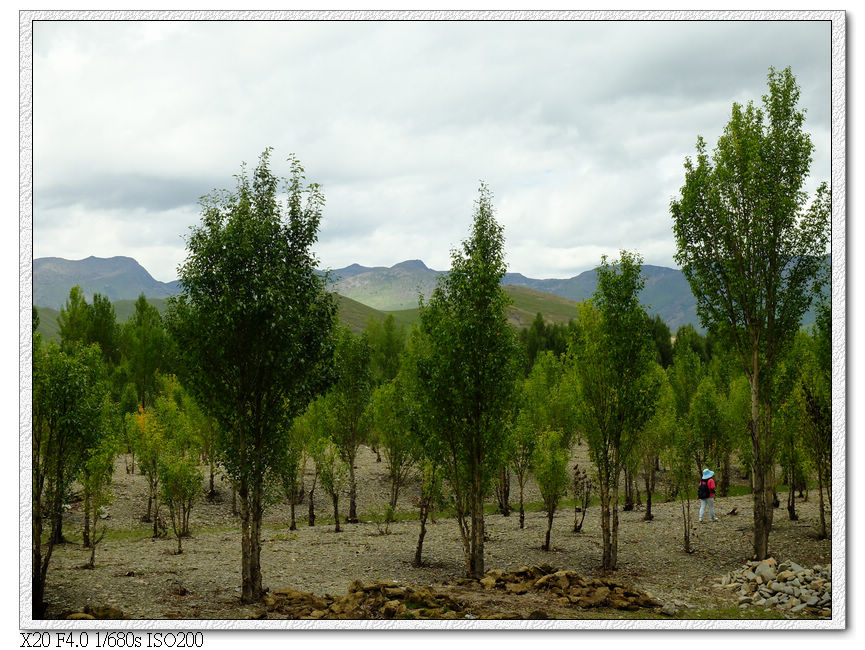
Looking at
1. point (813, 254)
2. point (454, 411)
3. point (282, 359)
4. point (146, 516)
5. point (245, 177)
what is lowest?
point (146, 516)

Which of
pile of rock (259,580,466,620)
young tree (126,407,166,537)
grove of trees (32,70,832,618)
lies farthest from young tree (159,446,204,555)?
pile of rock (259,580,466,620)

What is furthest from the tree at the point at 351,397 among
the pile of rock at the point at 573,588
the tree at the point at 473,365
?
the pile of rock at the point at 573,588

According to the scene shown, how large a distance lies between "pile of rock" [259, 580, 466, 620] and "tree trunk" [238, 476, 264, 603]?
37.4 inches

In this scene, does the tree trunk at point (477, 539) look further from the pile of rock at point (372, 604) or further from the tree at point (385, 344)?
the tree at point (385, 344)

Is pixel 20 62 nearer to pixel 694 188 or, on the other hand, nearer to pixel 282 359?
pixel 282 359

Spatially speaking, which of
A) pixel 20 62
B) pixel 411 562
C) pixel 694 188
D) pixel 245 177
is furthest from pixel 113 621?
pixel 694 188

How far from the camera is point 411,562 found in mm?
21172

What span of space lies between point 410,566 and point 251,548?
27.1 feet

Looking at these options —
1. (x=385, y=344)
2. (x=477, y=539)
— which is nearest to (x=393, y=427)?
(x=477, y=539)

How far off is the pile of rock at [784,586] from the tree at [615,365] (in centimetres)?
390

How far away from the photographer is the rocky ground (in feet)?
40.4

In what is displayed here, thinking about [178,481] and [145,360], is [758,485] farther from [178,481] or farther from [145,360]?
[145,360]

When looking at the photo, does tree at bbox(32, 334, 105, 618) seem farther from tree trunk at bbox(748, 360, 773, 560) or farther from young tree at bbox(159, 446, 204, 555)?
tree trunk at bbox(748, 360, 773, 560)

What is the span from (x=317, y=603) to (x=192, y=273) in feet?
24.6
